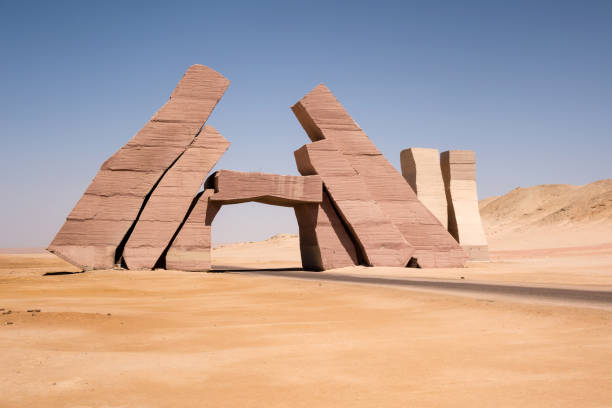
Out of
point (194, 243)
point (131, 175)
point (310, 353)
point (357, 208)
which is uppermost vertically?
point (131, 175)

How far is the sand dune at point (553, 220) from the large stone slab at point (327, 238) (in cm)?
3207

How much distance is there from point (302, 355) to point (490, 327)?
2.97 meters

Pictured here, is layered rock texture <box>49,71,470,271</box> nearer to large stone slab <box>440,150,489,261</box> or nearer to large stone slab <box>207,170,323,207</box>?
large stone slab <box>207,170,323,207</box>

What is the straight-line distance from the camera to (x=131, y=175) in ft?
70.0

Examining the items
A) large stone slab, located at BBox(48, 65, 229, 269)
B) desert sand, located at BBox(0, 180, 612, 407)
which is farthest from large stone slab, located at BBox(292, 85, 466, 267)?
desert sand, located at BBox(0, 180, 612, 407)

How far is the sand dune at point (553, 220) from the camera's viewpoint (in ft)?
167

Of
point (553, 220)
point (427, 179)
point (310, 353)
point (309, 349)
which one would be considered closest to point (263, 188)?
point (427, 179)

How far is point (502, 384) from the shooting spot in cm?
471

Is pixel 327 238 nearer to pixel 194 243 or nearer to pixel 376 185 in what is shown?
pixel 376 185

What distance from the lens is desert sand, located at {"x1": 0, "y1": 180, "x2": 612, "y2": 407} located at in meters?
A: 4.50

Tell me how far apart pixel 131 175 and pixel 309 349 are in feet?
54.4

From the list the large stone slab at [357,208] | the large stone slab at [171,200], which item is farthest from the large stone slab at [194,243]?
the large stone slab at [357,208]

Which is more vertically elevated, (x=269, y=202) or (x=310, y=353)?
(x=269, y=202)

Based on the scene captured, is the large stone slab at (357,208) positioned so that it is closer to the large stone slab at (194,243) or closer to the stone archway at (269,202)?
the stone archway at (269,202)
